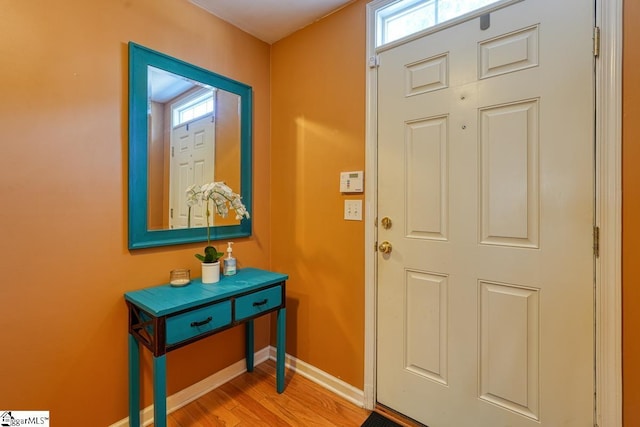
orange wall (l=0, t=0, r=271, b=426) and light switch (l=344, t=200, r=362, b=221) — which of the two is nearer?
orange wall (l=0, t=0, r=271, b=426)

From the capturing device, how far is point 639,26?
103 centimetres

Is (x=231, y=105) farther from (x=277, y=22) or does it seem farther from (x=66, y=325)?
(x=66, y=325)

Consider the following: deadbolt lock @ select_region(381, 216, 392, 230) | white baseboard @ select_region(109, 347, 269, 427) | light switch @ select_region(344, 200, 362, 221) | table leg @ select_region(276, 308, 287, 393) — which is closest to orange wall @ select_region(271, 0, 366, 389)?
light switch @ select_region(344, 200, 362, 221)

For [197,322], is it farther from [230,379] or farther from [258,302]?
[230,379]

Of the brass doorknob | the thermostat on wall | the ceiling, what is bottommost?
the brass doorknob

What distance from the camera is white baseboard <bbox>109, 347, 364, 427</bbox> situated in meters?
1.63

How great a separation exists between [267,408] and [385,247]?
117cm

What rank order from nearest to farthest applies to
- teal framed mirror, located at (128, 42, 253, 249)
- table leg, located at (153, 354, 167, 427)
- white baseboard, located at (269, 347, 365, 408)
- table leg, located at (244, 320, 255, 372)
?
table leg, located at (153, 354, 167, 427) → teal framed mirror, located at (128, 42, 253, 249) → white baseboard, located at (269, 347, 365, 408) → table leg, located at (244, 320, 255, 372)

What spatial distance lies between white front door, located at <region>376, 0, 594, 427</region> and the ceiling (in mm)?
563

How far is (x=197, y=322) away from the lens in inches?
54.2

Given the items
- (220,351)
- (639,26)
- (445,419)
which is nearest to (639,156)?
(639,26)

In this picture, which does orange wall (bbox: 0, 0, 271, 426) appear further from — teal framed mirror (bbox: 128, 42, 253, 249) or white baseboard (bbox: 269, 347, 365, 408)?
white baseboard (bbox: 269, 347, 365, 408)

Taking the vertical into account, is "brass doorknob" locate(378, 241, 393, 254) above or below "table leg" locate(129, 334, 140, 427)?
above

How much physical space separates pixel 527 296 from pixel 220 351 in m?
1.80
